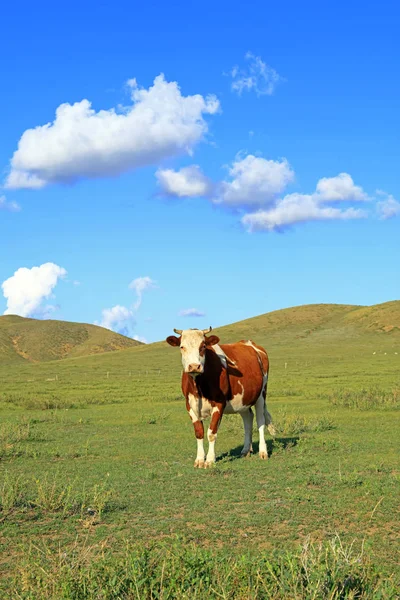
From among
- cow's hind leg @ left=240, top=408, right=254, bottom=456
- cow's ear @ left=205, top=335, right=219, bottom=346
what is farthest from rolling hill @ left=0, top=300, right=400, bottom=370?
cow's ear @ left=205, top=335, right=219, bottom=346

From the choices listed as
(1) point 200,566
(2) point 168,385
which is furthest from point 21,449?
(2) point 168,385

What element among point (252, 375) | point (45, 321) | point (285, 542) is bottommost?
point (285, 542)

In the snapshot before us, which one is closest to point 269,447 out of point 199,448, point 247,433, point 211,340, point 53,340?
point 247,433

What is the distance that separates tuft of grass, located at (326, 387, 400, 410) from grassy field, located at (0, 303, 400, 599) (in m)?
0.13

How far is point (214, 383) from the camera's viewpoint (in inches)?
488

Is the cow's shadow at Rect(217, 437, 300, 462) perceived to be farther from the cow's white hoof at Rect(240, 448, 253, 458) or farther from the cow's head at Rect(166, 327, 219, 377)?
the cow's head at Rect(166, 327, 219, 377)

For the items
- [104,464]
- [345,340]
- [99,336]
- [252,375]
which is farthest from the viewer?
[99,336]

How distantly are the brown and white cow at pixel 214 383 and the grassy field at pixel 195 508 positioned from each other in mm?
640

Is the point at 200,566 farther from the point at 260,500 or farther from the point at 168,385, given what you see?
the point at 168,385

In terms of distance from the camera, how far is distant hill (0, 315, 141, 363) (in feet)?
471

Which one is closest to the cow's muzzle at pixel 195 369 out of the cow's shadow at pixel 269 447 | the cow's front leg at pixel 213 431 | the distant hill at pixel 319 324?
the cow's front leg at pixel 213 431

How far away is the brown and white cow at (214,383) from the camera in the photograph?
11828 millimetres

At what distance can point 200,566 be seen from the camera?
5500 mm

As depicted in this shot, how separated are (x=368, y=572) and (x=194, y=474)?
639 cm
